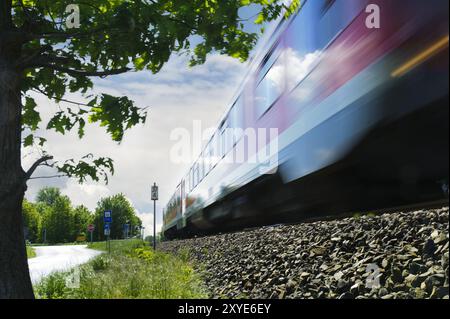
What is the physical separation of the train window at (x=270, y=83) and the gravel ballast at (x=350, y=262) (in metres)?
2.10

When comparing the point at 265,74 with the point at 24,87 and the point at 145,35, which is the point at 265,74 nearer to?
the point at 145,35

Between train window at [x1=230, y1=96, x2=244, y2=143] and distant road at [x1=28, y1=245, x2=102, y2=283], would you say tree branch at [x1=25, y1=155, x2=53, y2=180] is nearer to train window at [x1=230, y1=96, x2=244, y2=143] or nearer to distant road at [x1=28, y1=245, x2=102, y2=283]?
train window at [x1=230, y1=96, x2=244, y2=143]

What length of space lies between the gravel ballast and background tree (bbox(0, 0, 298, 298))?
8.27ft

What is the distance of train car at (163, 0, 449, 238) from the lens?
374 cm

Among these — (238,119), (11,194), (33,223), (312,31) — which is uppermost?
(312,31)

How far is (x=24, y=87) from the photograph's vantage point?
7215mm

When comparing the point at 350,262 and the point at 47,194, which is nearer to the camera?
the point at 350,262

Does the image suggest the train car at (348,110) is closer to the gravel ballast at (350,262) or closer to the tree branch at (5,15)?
the gravel ballast at (350,262)

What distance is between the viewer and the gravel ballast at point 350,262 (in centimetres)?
501

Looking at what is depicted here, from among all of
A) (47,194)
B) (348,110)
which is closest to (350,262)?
(348,110)

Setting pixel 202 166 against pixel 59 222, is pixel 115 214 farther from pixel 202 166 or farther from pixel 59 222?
pixel 202 166

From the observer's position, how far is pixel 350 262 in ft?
19.6

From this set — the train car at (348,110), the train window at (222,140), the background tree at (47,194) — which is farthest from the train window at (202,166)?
the background tree at (47,194)

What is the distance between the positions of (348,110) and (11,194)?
12.6ft
